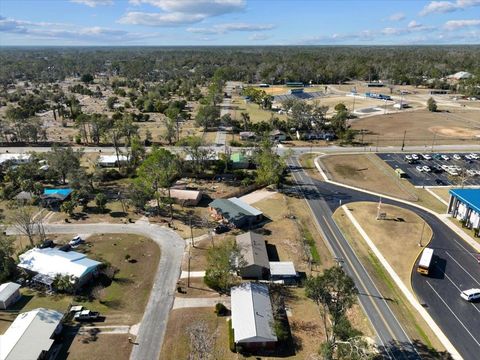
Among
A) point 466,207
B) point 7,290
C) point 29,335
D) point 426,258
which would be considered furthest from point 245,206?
point 29,335

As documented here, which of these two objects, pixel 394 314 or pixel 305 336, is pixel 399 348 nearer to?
pixel 394 314

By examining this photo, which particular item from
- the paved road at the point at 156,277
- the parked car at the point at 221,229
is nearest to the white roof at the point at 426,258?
the parked car at the point at 221,229

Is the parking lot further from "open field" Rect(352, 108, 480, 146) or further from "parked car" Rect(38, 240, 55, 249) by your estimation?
"parked car" Rect(38, 240, 55, 249)

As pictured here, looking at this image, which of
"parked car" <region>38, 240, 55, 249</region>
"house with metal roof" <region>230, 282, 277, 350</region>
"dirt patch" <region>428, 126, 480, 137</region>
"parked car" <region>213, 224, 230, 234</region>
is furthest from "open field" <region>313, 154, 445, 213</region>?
"parked car" <region>38, 240, 55, 249</region>

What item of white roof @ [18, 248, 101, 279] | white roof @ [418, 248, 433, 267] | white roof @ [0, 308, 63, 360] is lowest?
white roof @ [0, 308, 63, 360]

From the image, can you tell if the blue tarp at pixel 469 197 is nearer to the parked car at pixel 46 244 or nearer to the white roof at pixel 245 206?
the white roof at pixel 245 206
